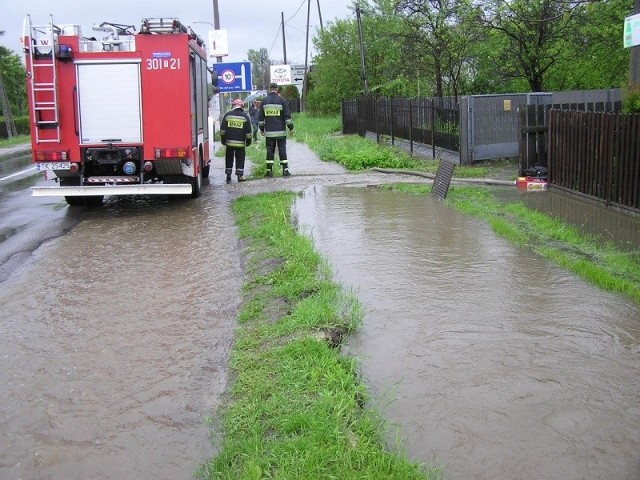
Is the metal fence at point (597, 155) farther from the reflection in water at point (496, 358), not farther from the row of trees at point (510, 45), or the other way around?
the row of trees at point (510, 45)

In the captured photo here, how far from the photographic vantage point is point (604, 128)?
10406 millimetres

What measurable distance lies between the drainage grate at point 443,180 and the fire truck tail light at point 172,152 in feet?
13.4

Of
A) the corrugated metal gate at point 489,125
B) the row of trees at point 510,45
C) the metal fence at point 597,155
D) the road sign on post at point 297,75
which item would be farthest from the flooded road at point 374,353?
the road sign on post at point 297,75

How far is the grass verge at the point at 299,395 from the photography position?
11.7 feet

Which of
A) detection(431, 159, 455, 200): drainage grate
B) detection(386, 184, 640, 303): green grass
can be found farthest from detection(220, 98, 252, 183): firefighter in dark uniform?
detection(386, 184, 640, 303): green grass

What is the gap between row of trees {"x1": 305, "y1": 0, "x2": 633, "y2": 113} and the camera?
63.6 feet

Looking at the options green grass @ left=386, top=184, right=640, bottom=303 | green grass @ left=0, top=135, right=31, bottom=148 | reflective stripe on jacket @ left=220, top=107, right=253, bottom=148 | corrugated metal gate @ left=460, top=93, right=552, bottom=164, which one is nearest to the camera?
green grass @ left=386, top=184, right=640, bottom=303

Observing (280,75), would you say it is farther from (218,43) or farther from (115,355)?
(115,355)

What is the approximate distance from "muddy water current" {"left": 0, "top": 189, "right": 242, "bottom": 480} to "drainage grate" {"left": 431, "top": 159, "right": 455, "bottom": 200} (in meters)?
3.85

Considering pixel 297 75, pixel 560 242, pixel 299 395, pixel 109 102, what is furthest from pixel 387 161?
pixel 297 75

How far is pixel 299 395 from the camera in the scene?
4.34 meters

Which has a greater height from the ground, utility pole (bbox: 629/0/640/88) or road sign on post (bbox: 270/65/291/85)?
road sign on post (bbox: 270/65/291/85)

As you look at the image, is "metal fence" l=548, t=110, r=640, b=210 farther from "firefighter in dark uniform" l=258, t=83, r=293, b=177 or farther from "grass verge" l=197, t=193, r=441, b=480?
"firefighter in dark uniform" l=258, t=83, r=293, b=177

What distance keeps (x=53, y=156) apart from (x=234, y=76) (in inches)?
641
